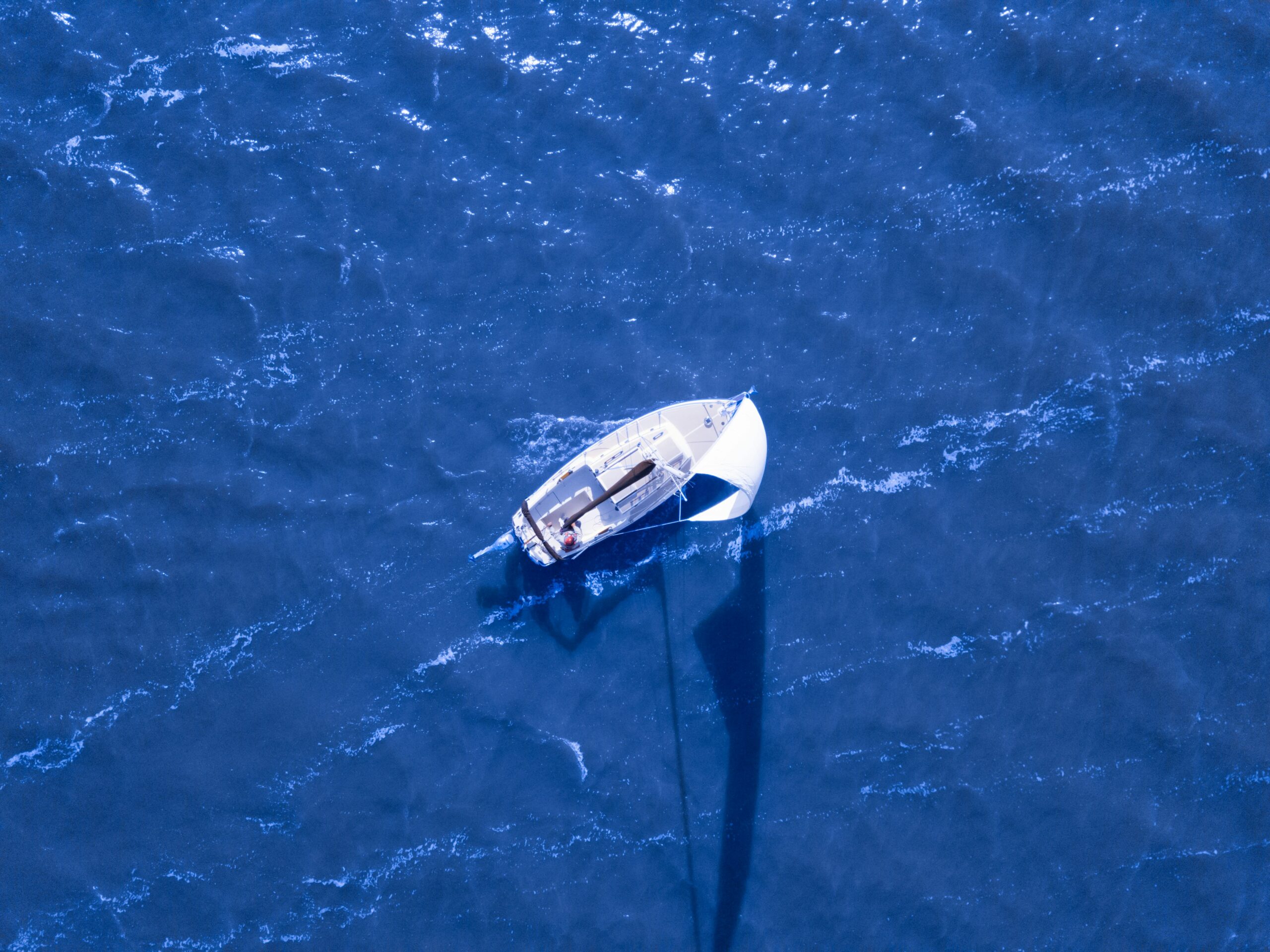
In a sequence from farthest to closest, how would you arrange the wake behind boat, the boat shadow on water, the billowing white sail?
the boat shadow on water → the wake behind boat → the billowing white sail

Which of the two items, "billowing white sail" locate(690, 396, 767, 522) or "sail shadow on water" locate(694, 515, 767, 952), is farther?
"sail shadow on water" locate(694, 515, 767, 952)

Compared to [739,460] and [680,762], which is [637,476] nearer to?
[739,460]

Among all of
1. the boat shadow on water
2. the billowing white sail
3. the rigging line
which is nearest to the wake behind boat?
the billowing white sail

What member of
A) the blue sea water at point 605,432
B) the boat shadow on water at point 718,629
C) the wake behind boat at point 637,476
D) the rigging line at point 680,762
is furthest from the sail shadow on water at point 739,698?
the wake behind boat at point 637,476

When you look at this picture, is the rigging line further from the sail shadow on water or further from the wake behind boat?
the wake behind boat

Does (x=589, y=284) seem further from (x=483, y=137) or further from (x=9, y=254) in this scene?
(x=9, y=254)

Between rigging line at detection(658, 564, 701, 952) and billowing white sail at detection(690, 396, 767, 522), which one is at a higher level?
billowing white sail at detection(690, 396, 767, 522)
